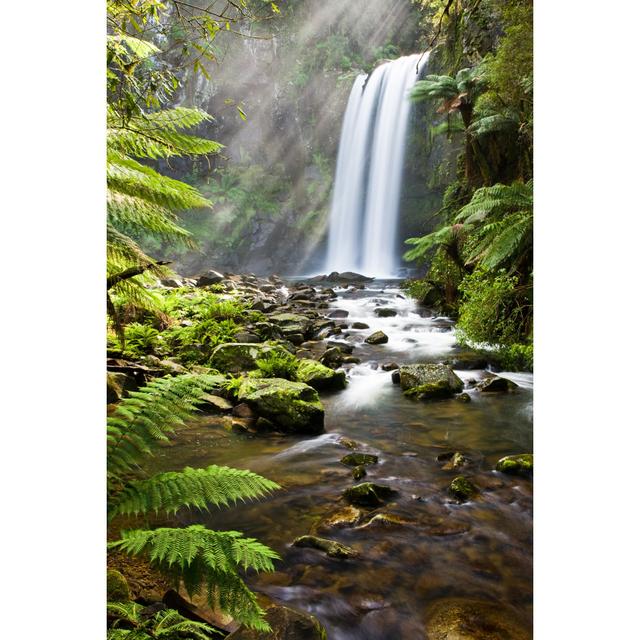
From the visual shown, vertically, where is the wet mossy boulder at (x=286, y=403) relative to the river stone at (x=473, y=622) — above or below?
above

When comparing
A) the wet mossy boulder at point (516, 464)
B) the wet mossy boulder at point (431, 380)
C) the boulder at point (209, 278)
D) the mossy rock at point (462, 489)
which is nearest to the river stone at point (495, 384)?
the wet mossy boulder at point (431, 380)

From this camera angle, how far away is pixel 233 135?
184 centimetres

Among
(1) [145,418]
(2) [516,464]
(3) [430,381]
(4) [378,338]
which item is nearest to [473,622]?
(2) [516,464]

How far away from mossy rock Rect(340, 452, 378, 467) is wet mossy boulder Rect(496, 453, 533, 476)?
0.43 meters

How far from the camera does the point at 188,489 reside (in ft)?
2.39

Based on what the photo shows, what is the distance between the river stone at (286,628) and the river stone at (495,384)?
120cm

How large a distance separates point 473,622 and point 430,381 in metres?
1.19

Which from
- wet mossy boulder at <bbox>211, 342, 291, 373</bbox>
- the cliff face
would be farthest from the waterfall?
wet mossy boulder at <bbox>211, 342, 291, 373</bbox>

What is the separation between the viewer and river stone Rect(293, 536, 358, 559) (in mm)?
1228

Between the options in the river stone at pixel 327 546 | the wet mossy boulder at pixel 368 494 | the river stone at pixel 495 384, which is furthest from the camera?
the river stone at pixel 495 384

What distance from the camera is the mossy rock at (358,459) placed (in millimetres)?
1669

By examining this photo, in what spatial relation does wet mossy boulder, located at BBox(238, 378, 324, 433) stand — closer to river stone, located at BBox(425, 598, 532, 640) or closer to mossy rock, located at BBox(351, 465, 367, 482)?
mossy rock, located at BBox(351, 465, 367, 482)

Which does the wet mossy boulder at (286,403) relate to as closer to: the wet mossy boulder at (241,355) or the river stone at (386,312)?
the wet mossy boulder at (241,355)
